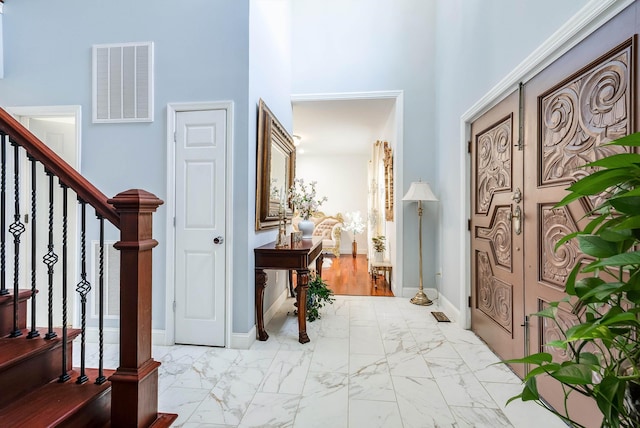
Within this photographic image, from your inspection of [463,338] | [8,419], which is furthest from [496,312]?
[8,419]

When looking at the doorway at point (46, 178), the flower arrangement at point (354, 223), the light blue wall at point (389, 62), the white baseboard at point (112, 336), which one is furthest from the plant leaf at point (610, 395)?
the flower arrangement at point (354, 223)

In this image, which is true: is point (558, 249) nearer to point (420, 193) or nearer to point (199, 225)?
point (420, 193)

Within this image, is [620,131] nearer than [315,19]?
Yes

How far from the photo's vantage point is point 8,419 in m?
1.08

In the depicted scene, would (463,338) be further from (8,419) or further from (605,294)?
(8,419)

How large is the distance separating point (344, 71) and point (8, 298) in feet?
12.7

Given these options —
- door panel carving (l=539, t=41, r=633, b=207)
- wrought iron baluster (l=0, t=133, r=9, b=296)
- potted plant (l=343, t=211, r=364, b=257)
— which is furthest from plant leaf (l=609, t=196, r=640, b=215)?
potted plant (l=343, t=211, r=364, b=257)

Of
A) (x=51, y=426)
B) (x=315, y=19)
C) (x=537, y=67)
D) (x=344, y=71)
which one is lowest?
(x=51, y=426)

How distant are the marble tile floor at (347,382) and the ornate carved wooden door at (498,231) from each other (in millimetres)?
234

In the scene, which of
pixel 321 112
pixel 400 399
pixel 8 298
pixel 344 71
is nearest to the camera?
pixel 8 298

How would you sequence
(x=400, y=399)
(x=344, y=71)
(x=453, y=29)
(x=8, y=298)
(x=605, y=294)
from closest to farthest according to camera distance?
1. (x=605, y=294)
2. (x=8, y=298)
3. (x=400, y=399)
4. (x=453, y=29)
5. (x=344, y=71)

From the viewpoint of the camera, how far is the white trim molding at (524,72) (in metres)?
1.33

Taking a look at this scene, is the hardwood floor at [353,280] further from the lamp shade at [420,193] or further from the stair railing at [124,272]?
the stair railing at [124,272]

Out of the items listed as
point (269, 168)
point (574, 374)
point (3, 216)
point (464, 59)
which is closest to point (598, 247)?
point (574, 374)
